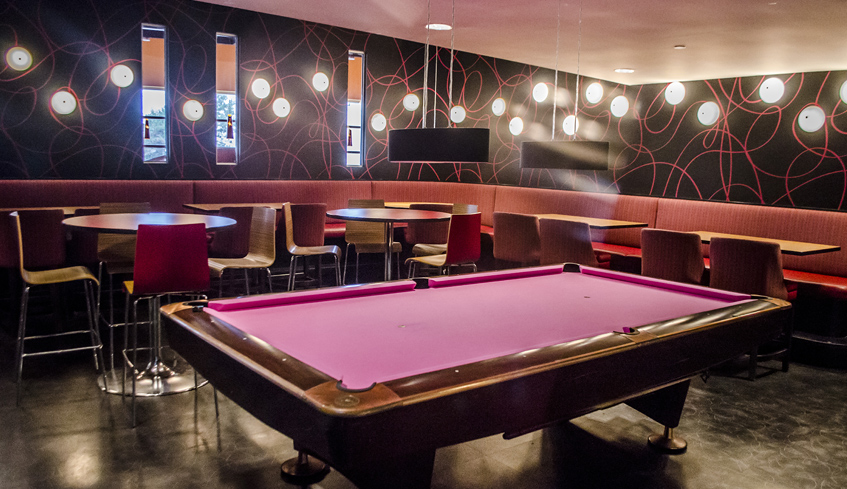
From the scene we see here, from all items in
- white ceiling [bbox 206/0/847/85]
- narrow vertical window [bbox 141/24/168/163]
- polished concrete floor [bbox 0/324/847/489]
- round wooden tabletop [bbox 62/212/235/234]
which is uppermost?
white ceiling [bbox 206/0/847/85]

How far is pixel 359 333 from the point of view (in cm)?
181

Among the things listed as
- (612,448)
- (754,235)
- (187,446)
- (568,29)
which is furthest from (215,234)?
(754,235)

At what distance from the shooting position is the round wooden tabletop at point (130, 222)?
10.6 ft

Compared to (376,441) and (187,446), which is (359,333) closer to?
(376,441)

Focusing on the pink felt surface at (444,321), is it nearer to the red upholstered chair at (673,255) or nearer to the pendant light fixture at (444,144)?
the pendant light fixture at (444,144)

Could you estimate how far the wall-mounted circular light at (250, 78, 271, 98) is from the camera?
6.93 m

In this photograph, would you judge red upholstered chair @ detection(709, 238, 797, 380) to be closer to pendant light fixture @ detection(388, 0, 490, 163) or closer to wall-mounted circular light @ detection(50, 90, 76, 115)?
pendant light fixture @ detection(388, 0, 490, 163)

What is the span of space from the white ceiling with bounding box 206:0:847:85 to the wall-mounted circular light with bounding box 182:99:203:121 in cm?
147

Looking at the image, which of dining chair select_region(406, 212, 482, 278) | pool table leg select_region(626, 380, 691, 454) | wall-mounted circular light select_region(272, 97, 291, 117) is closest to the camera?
pool table leg select_region(626, 380, 691, 454)

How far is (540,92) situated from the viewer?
25.4 ft

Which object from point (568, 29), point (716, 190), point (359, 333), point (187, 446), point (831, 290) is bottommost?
point (187, 446)

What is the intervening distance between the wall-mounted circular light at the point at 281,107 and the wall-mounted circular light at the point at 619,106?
3.93 meters

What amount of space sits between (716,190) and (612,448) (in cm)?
425

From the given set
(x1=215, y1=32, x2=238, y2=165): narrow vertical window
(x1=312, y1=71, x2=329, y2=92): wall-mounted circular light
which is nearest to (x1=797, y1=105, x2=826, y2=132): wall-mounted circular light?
(x1=312, y1=71, x2=329, y2=92): wall-mounted circular light
